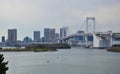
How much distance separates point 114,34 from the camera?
53844 mm

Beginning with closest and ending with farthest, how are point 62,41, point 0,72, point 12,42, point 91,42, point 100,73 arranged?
point 0,72 < point 100,73 < point 91,42 < point 62,41 < point 12,42

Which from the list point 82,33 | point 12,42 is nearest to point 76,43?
point 82,33

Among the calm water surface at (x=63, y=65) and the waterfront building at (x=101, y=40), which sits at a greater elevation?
the waterfront building at (x=101, y=40)

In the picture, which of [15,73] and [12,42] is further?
[12,42]

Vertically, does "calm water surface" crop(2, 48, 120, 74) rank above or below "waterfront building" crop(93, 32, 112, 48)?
below

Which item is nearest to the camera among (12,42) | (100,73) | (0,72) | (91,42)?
(0,72)

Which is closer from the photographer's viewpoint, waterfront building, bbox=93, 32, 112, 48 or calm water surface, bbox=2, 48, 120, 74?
calm water surface, bbox=2, 48, 120, 74

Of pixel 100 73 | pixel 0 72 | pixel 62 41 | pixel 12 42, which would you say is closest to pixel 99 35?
pixel 62 41

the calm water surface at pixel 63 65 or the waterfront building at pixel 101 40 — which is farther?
the waterfront building at pixel 101 40

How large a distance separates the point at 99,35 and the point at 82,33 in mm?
3022

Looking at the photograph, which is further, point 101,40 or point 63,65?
point 101,40

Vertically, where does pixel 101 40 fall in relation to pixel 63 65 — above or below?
above

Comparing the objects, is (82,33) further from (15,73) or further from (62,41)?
(15,73)

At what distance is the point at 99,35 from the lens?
A: 53.8 meters
